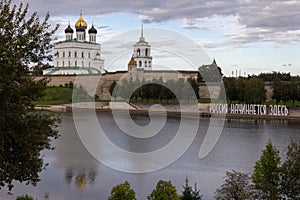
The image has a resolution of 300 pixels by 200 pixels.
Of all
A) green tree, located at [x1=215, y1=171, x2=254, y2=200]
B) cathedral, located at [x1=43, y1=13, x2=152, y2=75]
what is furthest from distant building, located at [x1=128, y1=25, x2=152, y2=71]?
green tree, located at [x1=215, y1=171, x2=254, y2=200]

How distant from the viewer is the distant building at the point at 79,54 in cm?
5641

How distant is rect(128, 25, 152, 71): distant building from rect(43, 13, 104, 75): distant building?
19.8ft

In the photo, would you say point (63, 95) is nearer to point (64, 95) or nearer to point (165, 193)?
point (64, 95)

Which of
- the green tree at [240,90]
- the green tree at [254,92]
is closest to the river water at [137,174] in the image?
the green tree at [254,92]

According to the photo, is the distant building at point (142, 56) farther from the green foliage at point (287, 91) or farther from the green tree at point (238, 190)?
the green tree at point (238, 190)

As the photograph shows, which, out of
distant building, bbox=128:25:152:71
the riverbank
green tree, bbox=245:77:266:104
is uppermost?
distant building, bbox=128:25:152:71

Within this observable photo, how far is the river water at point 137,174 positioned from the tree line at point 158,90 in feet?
51.4

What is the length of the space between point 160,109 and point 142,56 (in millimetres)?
17768

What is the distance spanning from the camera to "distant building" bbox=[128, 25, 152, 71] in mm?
51594

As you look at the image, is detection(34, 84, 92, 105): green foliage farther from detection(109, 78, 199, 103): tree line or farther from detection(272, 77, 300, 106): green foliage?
detection(272, 77, 300, 106): green foliage

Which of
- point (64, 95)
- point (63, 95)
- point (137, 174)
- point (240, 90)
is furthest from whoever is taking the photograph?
point (64, 95)

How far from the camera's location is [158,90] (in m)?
37.8

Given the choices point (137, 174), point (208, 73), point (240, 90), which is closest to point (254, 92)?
point (240, 90)

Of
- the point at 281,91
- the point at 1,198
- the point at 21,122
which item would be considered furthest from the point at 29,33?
the point at 281,91
